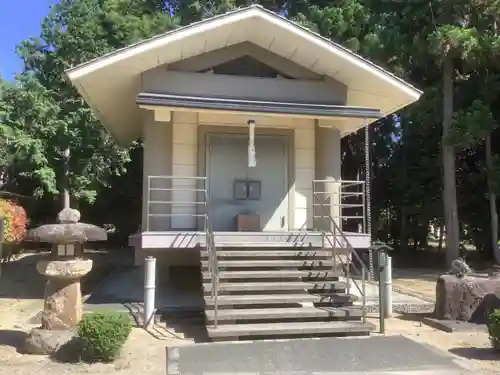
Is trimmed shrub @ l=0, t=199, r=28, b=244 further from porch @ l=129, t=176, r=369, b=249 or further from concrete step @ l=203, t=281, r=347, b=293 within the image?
concrete step @ l=203, t=281, r=347, b=293

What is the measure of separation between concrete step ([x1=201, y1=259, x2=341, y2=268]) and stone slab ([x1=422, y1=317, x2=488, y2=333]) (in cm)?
184

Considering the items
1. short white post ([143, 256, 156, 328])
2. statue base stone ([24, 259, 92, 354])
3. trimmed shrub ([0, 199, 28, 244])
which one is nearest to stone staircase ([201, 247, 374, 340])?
short white post ([143, 256, 156, 328])

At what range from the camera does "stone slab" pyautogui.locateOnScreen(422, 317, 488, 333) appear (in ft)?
28.1

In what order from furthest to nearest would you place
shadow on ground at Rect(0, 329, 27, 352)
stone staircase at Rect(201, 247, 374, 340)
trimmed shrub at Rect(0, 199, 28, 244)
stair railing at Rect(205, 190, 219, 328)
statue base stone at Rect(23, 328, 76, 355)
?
trimmed shrub at Rect(0, 199, 28, 244)
stone staircase at Rect(201, 247, 374, 340)
stair railing at Rect(205, 190, 219, 328)
shadow on ground at Rect(0, 329, 27, 352)
statue base stone at Rect(23, 328, 76, 355)

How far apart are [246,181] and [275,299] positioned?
12.4ft

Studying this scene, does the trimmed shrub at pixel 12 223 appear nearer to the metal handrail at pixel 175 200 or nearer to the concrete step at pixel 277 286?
the metal handrail at pixel 175 200

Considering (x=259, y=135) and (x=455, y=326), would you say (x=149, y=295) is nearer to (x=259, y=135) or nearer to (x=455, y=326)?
(x=259, y=135)

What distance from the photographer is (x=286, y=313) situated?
8234mm

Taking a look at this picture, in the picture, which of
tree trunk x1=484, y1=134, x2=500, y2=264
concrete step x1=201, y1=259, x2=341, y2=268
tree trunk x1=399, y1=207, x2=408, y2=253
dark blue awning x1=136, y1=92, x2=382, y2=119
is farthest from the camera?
tree trunk x1=399, y1=207, x2=408, y2=253

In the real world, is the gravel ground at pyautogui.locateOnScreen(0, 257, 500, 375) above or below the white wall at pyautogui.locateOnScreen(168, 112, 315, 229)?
below

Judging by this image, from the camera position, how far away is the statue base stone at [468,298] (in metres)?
8.99

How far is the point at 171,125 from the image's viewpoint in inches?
452

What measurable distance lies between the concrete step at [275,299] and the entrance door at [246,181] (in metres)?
3.14

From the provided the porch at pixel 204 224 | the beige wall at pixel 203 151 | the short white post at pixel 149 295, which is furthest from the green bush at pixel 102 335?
the beige wall at pixel 203 151
